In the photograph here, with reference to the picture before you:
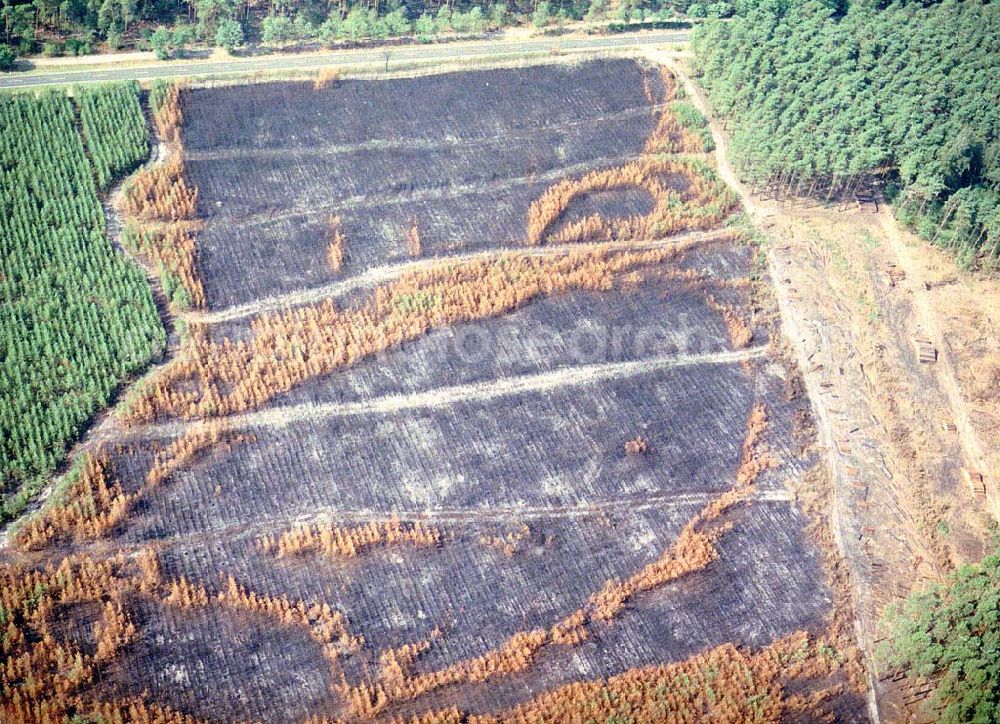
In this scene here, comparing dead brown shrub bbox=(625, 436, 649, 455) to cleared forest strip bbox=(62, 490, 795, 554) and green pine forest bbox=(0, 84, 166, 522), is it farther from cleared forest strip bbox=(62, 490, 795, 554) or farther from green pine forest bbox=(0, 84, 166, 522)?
green pine forest bbox=(0, 84, 166, 522)

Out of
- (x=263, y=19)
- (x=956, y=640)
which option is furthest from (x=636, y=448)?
(x=263, y=19)

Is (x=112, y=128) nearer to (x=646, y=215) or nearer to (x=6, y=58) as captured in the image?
(x=6, y=58)

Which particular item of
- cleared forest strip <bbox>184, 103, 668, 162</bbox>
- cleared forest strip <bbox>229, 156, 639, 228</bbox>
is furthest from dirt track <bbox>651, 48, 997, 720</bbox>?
cleared forest strip <bbox>184, 103, 668, 162</bbox>

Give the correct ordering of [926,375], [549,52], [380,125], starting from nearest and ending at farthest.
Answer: [926,375] < [380,125] < [549,52]

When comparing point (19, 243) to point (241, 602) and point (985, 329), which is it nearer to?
point (241, 602)

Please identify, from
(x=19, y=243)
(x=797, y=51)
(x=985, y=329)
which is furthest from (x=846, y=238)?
(x=19, y=243)
